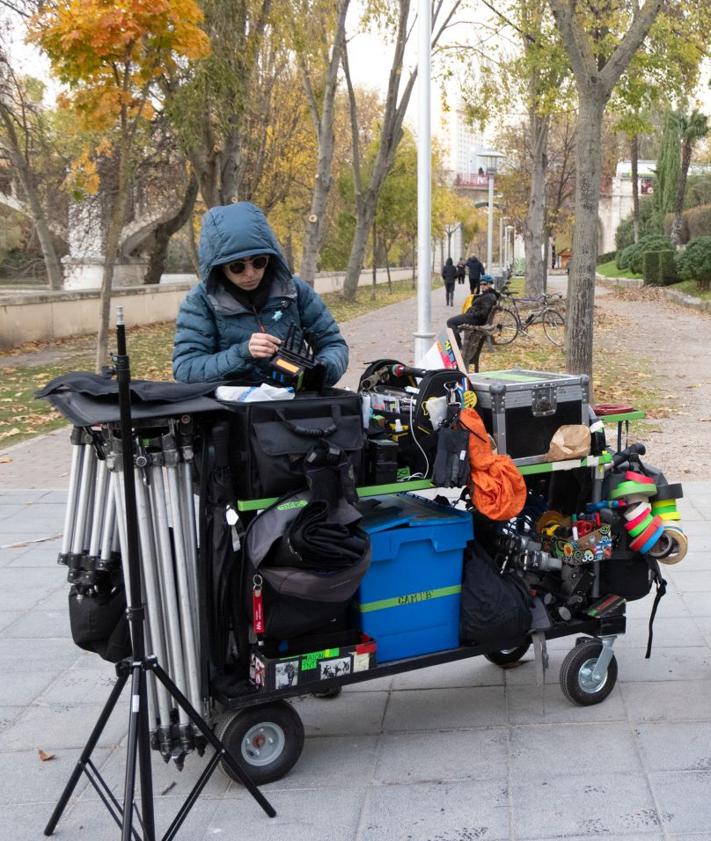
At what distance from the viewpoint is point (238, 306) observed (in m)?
3.70

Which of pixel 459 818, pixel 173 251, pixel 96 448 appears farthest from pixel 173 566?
pixel 173 251

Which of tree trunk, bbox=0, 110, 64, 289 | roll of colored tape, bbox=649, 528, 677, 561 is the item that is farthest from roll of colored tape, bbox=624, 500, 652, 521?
tree trunk, bbox=0, 110, 64, 289

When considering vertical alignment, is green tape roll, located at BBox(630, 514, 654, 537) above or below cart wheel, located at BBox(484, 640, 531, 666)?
above

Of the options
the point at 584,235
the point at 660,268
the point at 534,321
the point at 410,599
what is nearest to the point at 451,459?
the point at 410,599

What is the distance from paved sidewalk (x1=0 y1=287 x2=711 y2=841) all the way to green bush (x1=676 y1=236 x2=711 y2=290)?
2664 centimetres

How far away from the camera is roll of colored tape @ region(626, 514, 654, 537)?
388 cm

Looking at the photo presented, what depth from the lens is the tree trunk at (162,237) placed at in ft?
101

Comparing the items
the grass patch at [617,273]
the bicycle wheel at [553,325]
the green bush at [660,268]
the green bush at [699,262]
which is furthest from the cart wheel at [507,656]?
the grass patch at [617,273]

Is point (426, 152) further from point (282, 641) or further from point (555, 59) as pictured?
point (282, 641)

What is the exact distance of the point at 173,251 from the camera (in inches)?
2117

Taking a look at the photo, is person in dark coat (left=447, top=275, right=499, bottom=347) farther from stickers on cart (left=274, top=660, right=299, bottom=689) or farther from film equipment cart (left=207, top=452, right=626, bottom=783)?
stickers on cart (left=274, top=660, right=299, bottom=689)

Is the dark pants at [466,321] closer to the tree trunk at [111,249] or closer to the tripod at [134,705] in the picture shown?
the tree trunk at [111,249]

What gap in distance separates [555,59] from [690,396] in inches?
260

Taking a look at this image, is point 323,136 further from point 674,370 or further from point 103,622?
point 103,622
